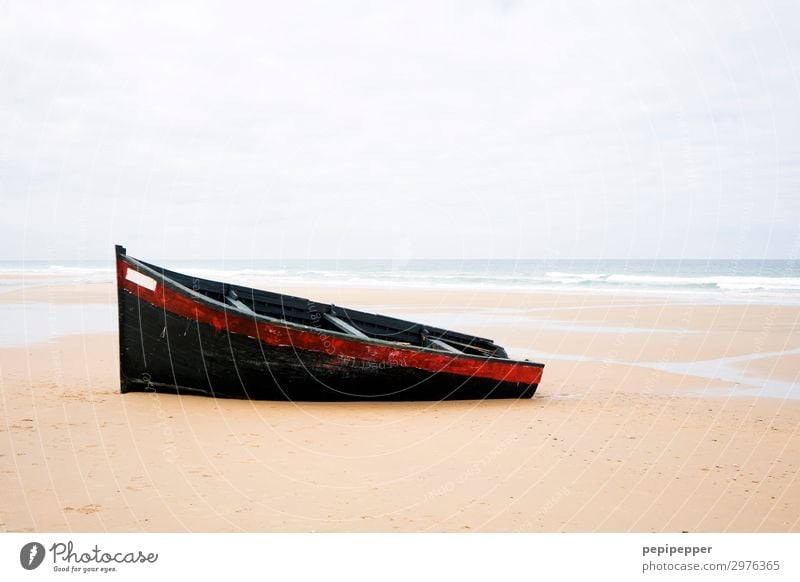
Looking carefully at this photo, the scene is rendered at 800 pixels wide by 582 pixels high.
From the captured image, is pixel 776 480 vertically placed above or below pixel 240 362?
below

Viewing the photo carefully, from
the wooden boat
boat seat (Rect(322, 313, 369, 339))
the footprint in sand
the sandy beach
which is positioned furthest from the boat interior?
the footprint in sand

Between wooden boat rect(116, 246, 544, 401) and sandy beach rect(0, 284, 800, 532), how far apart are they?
25 cm

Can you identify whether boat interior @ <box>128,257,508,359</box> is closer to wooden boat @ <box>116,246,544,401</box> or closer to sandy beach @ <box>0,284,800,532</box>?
sandy beach @ <box>0,284,800,532</box>

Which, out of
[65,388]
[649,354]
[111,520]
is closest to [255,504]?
[111,520]

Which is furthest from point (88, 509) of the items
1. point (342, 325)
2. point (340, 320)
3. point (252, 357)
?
point (340, 320)

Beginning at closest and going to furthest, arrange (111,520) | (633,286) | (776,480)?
(111,520) < (776,480) < (633,286)

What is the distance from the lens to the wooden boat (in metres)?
7.34

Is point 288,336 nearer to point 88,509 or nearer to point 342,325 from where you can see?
point 342,325

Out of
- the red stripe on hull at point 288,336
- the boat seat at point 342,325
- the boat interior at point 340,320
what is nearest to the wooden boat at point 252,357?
the red stripe on hull at point 288,336

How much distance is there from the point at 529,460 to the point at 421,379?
2.30 m

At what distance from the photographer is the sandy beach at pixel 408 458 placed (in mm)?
4449

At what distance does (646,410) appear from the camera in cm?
805

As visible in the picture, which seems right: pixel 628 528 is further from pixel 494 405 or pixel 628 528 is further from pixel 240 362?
pixel 240 362

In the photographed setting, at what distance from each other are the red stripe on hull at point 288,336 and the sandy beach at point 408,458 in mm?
561
